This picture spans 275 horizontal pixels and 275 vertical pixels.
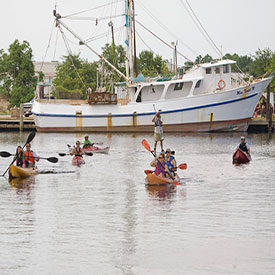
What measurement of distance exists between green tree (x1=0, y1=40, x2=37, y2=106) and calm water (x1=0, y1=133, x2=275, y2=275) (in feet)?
212

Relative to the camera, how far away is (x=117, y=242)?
15219 mm

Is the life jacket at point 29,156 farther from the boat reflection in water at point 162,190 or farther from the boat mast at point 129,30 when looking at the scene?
the boat mast at point 129,30

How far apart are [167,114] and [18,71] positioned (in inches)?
1555

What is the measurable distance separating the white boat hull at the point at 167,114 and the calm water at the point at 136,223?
30533mm

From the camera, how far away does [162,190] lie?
930 inches

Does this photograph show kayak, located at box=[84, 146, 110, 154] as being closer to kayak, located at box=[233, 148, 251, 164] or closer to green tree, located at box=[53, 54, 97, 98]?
kayak, located at box=[233, 148, 251, 164]

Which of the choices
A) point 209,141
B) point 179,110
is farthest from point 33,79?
point 209,141

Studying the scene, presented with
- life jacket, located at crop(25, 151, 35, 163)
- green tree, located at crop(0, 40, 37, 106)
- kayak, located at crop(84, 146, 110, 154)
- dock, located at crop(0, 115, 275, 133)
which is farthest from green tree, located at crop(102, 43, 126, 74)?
life jacket, located at crop(25, 151, 35, 163)

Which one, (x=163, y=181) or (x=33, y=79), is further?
(x=33, y=79)

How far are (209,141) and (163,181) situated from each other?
85.2ft

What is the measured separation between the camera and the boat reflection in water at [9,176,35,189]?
2480 centimetres

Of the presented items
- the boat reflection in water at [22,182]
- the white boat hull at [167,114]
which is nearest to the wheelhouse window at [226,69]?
the white boat hull at [167,114]

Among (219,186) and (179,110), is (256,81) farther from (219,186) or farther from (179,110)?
(219,186)

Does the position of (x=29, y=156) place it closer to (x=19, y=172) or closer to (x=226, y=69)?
(x=19, y=172)
